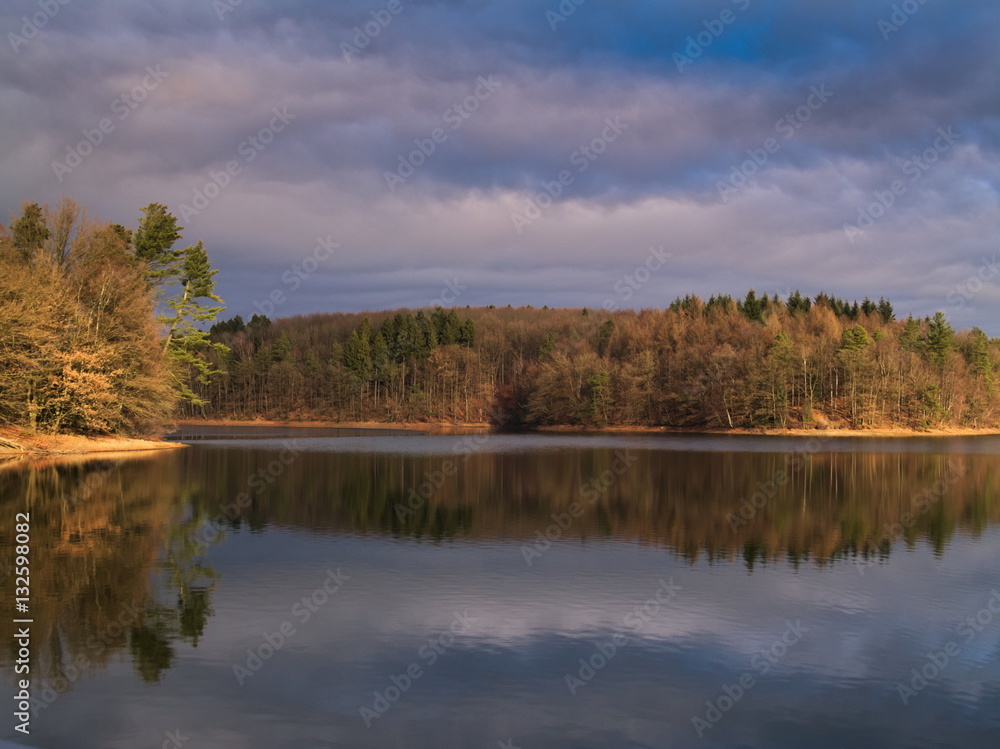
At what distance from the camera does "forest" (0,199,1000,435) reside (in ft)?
138

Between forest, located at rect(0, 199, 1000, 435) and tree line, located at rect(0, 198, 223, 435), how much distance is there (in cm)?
11

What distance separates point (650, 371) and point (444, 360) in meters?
38.2

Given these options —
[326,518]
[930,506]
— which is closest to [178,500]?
[326,518]

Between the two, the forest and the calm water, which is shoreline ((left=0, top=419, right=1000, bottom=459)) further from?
the calm water

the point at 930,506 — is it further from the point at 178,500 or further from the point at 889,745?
the point at 178,500

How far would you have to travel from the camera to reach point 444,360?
411 feet

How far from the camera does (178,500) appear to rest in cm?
2505

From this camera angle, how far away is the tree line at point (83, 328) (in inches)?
1526

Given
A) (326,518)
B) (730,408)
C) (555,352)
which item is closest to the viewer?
(326,518)

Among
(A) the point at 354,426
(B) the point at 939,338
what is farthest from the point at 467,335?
(B) the point at 939,338

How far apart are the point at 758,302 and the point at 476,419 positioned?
150 ft

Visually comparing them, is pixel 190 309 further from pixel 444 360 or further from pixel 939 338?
pixel 939 338

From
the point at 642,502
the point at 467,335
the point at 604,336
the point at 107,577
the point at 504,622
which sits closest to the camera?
the point at 504,622

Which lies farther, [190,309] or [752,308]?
[752,308]
